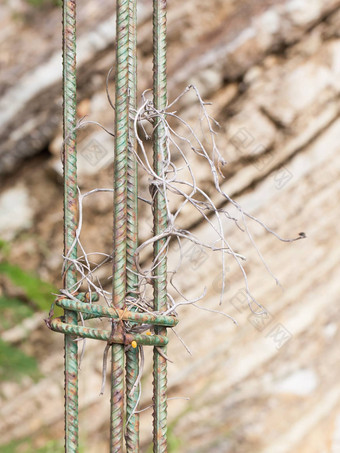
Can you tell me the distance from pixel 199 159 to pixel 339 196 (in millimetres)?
446

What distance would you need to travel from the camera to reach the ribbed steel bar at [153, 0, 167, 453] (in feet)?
1.62

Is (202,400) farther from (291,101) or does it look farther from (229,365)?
(291,101)

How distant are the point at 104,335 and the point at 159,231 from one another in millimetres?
110

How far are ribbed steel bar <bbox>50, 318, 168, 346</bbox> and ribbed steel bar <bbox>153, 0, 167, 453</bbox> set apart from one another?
17 millimetres

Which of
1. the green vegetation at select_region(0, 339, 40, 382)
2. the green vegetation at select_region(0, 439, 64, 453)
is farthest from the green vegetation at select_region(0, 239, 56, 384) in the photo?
the green vegetation at select_region(0, 439, 64, 453)

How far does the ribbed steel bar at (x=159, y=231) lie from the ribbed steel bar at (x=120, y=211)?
0.03 metres

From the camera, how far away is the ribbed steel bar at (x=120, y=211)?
476 mm

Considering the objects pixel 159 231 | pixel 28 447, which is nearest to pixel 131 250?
pixel 159 231

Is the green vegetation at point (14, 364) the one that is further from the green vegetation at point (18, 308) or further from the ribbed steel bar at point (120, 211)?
the ribbed steel bar at point (120, 211)

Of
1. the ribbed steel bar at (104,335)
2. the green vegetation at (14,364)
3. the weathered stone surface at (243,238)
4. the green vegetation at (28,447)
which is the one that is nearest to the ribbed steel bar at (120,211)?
the ribbed steel bar at (104,335)

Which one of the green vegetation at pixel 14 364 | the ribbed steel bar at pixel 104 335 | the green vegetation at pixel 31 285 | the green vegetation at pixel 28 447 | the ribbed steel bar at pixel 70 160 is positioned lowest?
the ribbed steel bar at pixel 104 335

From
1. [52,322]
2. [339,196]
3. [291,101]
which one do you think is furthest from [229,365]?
[52,322]

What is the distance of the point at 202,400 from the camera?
1600mm

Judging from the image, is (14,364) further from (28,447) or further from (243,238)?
(243,238)
